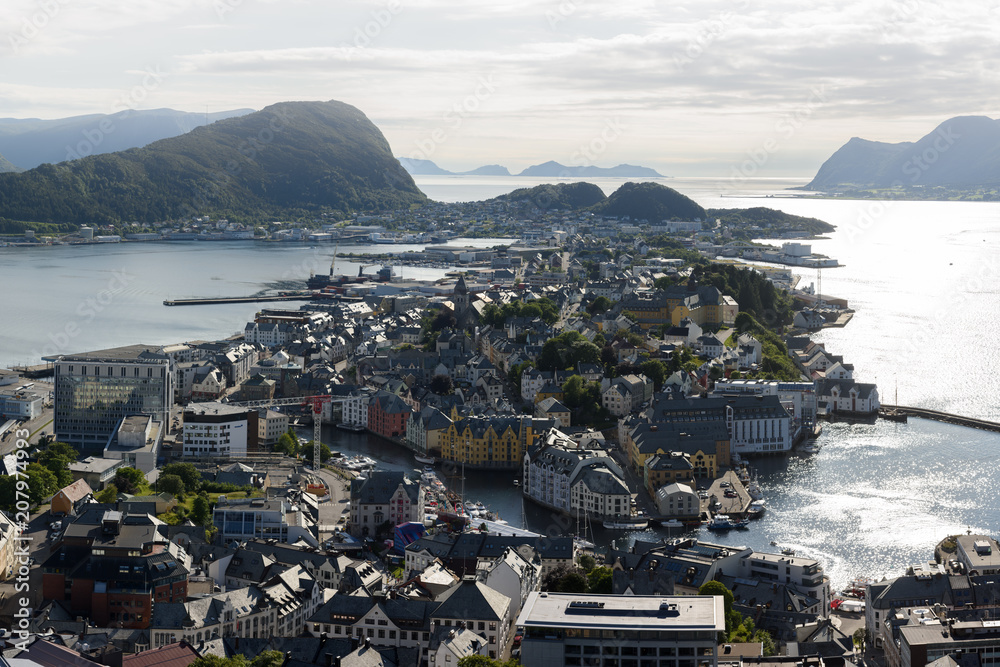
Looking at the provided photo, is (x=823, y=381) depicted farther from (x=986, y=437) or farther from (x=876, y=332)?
(x=876, y=332)

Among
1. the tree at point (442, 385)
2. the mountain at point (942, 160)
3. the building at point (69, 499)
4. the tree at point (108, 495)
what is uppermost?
the mountain at point (942, 160)

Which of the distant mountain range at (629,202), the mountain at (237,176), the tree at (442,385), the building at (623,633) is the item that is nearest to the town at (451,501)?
the building at (623,633)

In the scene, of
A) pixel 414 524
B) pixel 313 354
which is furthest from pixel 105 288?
pixel 414 524

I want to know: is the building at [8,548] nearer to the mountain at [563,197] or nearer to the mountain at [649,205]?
the mountain at [649,205]

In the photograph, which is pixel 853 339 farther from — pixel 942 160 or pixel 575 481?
pixel 942 160

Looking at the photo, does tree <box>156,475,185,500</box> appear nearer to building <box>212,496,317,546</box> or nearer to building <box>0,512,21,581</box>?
building <box>212,496,317,546</box>

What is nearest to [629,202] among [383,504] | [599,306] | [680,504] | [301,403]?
[599,306]
